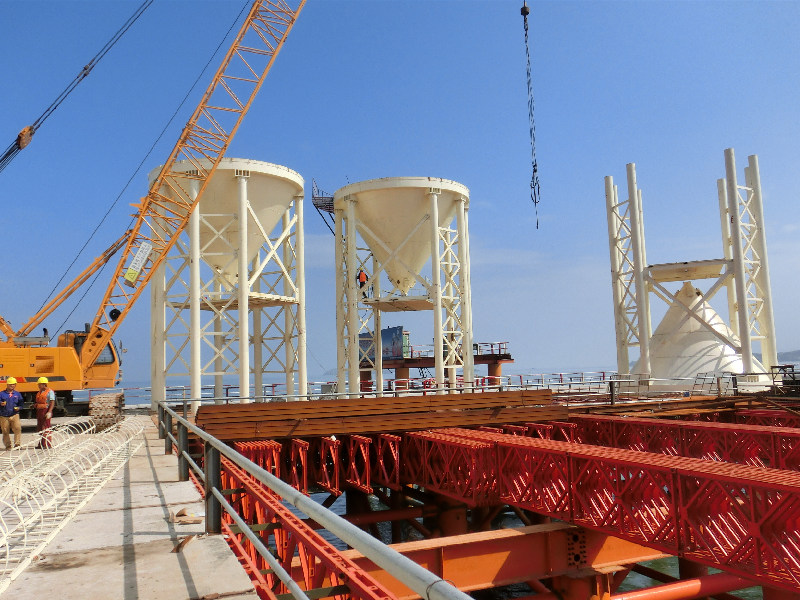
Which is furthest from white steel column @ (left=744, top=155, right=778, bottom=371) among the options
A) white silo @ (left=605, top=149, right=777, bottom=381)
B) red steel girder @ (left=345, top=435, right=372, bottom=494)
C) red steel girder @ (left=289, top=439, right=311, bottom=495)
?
red steel girder @ (left=289, top=439, right=311, bottom=495)

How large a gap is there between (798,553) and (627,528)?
9.13ft

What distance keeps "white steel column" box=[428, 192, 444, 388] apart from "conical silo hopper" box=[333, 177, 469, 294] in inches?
17.0

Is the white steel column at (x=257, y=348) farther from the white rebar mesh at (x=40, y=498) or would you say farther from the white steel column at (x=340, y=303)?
the white rebar mesh at (x=40, y=498)

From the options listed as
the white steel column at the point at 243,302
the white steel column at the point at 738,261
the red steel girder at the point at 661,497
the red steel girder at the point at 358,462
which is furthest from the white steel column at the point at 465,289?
the red steel girder at the point at 661,497

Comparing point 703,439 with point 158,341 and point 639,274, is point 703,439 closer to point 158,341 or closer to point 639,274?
point 639,274

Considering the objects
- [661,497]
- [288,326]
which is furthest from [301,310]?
[661,497]

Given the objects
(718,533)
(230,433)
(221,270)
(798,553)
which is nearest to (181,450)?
(230,433)

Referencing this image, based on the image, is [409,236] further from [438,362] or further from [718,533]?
[718,533]

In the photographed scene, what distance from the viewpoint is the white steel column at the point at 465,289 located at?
35594mm

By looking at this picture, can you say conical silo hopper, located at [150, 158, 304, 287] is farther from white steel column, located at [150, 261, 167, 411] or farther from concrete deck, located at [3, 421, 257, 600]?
concrete deck, located at [3, 421, 257, 600]

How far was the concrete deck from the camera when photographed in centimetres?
562

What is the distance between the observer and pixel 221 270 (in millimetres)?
32844

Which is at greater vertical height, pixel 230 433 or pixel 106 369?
pixel 106 369

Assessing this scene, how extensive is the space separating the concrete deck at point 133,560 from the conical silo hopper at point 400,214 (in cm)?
2552
